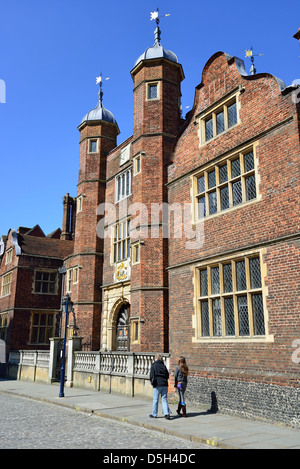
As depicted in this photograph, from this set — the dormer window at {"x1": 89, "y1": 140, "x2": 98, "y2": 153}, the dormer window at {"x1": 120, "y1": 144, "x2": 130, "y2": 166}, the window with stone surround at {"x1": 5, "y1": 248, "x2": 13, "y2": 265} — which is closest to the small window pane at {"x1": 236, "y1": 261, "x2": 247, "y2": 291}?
Answer: the dormer window at {"x1": 120, "y1": 144, "x2": 130, "y2": 166}

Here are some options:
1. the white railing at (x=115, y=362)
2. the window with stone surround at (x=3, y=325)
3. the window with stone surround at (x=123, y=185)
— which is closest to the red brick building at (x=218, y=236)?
the window with stone surround at (x=123, y=185)

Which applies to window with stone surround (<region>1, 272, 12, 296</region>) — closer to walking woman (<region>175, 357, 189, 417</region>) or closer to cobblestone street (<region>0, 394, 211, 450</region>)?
cobblestone street (<region>0, 394, 211, 450</region>)

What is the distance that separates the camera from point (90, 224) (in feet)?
75.6

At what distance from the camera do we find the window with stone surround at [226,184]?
10859mm

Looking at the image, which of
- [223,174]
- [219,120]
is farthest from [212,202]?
[219,120]

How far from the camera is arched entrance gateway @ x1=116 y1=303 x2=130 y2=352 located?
63.5ft

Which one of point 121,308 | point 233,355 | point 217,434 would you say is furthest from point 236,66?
point 121,308

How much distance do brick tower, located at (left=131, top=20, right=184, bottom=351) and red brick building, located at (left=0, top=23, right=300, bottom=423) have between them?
0.05 metres

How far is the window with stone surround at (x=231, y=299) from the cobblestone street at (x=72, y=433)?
3.43 meters

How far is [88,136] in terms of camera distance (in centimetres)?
2436

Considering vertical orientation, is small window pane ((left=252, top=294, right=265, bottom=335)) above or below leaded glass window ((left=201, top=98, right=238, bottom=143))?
below

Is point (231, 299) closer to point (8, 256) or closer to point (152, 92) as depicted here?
point (152, 92)

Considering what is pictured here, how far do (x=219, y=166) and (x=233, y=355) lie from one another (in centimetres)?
539

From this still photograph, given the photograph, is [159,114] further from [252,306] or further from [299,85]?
[252,306]
